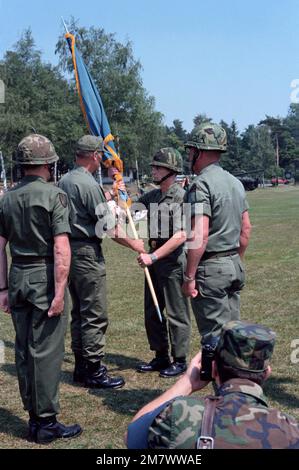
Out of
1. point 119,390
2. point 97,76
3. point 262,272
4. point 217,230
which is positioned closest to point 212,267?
point 217,230

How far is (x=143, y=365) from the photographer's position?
5.80 metres

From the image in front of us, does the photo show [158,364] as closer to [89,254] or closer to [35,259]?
[89,254]

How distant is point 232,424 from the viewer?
1.98 m

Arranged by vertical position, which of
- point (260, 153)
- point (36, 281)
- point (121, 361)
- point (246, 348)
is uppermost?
point (260, 153)

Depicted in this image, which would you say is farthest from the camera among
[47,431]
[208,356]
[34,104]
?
[34,104]

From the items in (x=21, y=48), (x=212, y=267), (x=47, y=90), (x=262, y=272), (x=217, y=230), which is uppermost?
(x=21, y=48)

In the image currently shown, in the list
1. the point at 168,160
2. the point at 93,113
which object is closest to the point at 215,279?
the point at 168,160

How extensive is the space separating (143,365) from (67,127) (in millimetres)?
46862

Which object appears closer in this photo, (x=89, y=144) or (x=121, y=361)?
(x=89, y=144)

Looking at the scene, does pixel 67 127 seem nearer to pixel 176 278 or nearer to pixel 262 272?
pixel 262 272

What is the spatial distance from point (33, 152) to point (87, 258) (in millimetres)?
1398

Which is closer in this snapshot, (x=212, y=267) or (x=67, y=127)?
(x=212, y=267)

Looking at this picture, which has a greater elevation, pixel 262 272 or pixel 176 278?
pixel 176 278

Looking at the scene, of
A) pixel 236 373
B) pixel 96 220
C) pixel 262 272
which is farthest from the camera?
pixel 262 272
